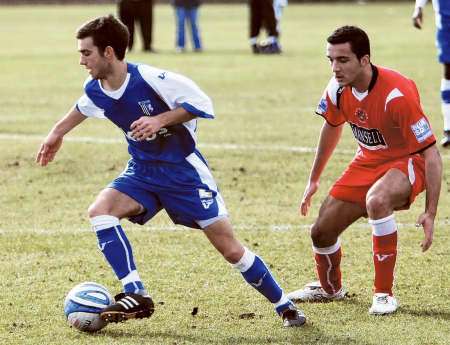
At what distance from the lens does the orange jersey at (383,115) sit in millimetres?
6562

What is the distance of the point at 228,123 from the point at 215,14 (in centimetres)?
3034

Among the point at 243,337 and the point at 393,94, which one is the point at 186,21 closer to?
the point at 393,94

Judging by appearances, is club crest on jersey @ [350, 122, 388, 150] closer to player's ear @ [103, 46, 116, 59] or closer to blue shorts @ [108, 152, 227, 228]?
blue shorts @ [108, 152, 227, 228]

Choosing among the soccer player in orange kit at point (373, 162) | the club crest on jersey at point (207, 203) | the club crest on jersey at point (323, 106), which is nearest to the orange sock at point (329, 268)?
the soccer player in orange kit at point (373, 162)

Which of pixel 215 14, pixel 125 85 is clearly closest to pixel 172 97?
pixel 125 85

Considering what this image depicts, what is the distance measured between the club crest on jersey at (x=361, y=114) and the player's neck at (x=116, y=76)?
137 centimetres

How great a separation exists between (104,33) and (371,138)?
1.70 metres

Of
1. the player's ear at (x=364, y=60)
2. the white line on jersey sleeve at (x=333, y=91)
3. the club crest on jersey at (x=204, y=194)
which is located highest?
the player's ear at (x=364, y=60)

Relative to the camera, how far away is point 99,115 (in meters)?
6.67

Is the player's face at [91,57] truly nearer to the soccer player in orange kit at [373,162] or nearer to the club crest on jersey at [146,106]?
the club crest on jersey at [146,106]

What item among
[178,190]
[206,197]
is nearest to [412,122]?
[206,197]

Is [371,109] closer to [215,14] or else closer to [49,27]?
[49,27]

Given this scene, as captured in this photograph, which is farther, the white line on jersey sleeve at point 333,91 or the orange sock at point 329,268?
the orange sock at point 329,268

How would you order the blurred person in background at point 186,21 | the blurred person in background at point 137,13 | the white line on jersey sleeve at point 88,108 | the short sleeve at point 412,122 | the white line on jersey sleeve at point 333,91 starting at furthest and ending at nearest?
the blurred person in background at point 137,13, the blurred person in background at point 186,21, the white line on jersey sleeve at point 333,91, the white line on jersey sleeve at point 88,108, the short sleeve at point 412,122
